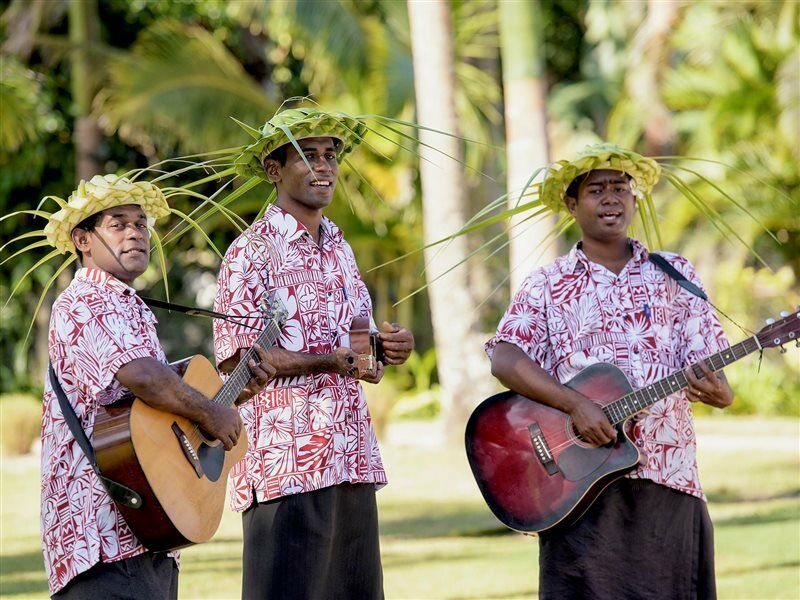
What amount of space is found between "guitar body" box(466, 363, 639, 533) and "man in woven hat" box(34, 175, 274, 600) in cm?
119

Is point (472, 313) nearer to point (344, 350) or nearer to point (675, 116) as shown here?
point (344, 350)

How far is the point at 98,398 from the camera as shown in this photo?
13.8 ft

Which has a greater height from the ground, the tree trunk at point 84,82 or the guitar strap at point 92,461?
the tree trunk at point 84,82

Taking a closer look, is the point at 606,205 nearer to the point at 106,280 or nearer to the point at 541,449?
the point at 541,449

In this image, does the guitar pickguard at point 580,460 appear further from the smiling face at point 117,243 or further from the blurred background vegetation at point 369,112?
the blurred background vegetation at point 369,112

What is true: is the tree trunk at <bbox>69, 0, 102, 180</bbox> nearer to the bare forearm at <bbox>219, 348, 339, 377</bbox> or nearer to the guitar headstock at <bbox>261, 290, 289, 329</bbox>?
the guitar headstock at <bbox>261, 290, 289, 329</bbox>

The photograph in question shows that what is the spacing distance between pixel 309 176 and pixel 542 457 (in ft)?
4.43

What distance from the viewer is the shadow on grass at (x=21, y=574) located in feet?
25.7

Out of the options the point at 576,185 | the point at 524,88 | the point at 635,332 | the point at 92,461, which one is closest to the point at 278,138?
the point at 576,185

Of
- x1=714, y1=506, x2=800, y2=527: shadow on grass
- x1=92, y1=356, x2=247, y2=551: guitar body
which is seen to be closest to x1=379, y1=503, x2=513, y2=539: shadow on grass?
x1=714, y1=506, x2=800, y2=527: shadow on grass

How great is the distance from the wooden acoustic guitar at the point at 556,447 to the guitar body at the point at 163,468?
3.75 feet

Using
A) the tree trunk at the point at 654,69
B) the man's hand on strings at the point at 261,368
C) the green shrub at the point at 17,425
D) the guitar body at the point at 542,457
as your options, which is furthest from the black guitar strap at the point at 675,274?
the tree trunk at the point at 654,69

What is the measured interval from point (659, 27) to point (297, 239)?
12.7 m

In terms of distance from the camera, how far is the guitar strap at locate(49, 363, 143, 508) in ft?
13.4
